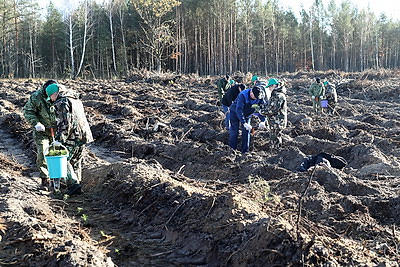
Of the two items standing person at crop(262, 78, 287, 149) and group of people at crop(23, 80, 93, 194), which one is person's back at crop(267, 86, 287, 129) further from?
group of people at crop(23, 80, 93, 194)

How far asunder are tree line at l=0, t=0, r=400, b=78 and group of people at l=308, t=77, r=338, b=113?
21.3 meters

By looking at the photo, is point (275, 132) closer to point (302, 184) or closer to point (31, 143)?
point (302, 184)

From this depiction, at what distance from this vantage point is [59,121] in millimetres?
5555

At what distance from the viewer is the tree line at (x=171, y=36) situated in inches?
1510

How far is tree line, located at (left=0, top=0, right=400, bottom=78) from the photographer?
38344 mm

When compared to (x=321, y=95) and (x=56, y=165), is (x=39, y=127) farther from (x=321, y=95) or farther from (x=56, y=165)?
(x=321, y=95)

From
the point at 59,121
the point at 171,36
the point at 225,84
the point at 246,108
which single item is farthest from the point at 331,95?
the point at 171,36

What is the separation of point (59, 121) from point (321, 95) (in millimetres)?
10244

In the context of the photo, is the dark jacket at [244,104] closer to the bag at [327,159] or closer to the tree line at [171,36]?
the bag at [327,159]

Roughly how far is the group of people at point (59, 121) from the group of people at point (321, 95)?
9.57 metres

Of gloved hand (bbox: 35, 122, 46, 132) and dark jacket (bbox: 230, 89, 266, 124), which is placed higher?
dark jacket (bbox: 230, 89, 266, 124)

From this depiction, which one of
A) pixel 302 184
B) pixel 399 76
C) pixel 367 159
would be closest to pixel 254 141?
pixel 367 159

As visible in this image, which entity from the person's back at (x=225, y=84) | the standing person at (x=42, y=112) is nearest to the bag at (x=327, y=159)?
the standing person at (x=42, y=112)

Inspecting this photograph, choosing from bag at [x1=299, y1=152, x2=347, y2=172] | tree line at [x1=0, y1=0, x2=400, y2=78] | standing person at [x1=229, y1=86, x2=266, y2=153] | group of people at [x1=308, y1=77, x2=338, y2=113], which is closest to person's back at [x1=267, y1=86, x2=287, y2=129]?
standing person at [x1=229, y1=86, x2=266, y2=153]
